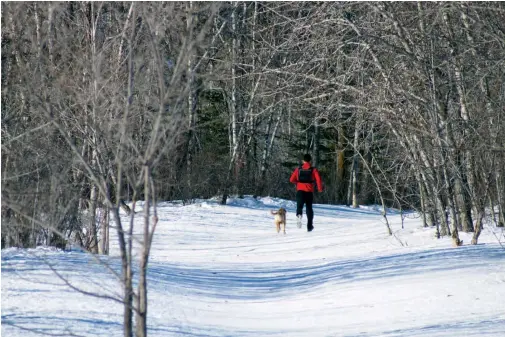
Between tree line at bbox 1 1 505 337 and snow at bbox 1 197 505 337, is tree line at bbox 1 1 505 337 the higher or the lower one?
the higher one

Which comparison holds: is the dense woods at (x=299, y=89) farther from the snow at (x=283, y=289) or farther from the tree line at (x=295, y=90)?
the snow at (x=283, y=289)

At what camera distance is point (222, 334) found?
27.6ft

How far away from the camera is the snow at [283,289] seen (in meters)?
8.06

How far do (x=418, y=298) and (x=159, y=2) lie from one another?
4.36 metres

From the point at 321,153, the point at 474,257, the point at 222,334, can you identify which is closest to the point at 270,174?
the point at 321,153

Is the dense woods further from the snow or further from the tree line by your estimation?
the snow

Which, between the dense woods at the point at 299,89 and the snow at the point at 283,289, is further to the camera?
the dense woods at the point at 299,89

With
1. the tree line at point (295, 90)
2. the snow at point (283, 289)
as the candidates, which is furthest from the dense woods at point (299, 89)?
the snow at point (283, 289)

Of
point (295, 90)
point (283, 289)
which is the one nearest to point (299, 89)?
point (295, 90)

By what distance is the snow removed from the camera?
8062 mm

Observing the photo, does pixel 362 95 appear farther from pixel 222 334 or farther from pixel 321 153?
pixel 321 153

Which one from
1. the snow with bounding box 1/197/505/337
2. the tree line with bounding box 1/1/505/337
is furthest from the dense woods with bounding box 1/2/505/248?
the snow with bounding box 1/197/505/337

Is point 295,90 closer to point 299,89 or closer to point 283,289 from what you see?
point 299,89

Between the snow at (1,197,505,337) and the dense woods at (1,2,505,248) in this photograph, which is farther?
the dense woods at (1,2,505,248)
